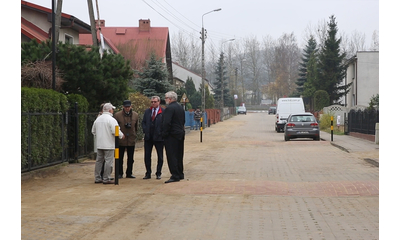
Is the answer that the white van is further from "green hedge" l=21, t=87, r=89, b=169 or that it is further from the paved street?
"green hedge" l=21, t=87, r=89, b=169

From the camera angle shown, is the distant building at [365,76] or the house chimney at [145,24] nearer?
the distant building at [365,76]

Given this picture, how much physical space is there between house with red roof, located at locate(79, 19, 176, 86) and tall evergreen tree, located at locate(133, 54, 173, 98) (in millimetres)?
12878

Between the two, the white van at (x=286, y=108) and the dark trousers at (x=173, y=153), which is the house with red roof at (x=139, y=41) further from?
the dark trousers at (x=173, y=153)

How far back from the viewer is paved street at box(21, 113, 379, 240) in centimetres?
667

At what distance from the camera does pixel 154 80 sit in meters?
35.5

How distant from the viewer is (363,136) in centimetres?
2766

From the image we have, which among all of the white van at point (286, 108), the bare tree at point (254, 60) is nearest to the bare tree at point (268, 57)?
the bare tree at point (254, 60)

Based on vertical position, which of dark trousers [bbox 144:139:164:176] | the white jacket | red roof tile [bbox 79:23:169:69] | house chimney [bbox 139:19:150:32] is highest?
house chimney [bbox 139:19:150:32]

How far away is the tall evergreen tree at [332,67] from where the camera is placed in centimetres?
5697

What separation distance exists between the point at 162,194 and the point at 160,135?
7.75 ft

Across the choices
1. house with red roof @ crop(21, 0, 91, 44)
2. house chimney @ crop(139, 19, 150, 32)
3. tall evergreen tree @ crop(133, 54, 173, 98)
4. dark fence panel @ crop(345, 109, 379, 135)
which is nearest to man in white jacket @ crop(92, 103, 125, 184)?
dark fence panel @ crop(345, 109, 379, 135)

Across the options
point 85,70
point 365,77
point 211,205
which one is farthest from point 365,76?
point 211,205

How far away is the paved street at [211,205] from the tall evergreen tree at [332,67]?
146 ft

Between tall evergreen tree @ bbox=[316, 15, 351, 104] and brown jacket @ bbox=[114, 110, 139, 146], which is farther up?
tall evergreen tree @ bbox=[316, 15, 351, 104]
